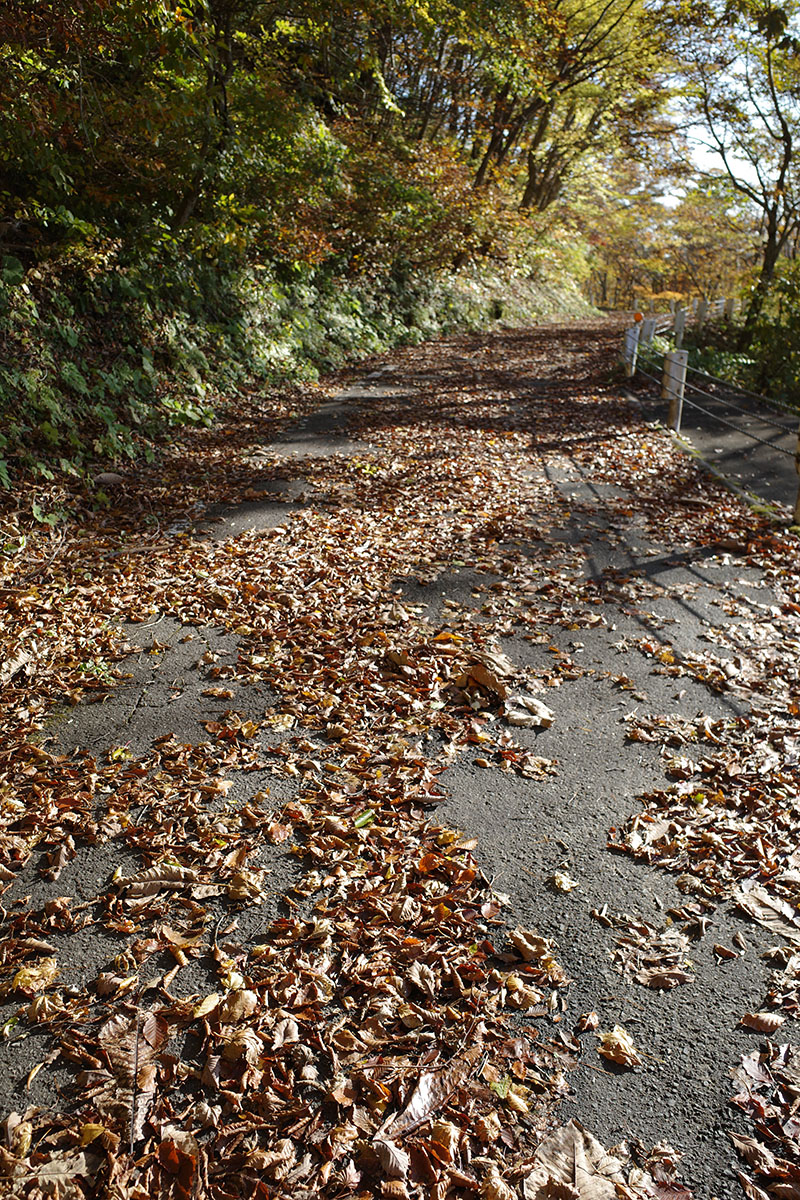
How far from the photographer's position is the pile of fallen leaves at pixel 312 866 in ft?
7.03

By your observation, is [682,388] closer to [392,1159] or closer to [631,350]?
[631,350]

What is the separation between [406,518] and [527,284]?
2289cm

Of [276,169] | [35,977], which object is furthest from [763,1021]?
[276,169]

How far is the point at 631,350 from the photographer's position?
13664mm

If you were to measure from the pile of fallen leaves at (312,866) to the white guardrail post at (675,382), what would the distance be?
498 centimetres

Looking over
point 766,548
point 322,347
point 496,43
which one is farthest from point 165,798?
point 496,43

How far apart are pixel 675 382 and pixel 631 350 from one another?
9.77 feet

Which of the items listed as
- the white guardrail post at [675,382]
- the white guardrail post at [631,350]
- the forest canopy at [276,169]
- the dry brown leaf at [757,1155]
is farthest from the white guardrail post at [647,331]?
the dry brown leaf at [757,1155]

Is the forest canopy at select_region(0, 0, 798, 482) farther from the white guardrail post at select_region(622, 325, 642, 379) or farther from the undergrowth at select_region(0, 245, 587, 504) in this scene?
the white guardrail post at select_region(622, 325, 642, 379)

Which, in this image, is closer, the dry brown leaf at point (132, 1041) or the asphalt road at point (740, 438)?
the dry brown leaf at point (132, 1041)

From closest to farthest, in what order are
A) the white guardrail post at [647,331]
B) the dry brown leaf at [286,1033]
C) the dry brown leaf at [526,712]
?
the dry brown leaf at [286,1033]
the dry brown leaf at [526,712]
the white guardrail post at [647,331]

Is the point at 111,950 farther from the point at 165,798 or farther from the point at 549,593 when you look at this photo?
the point at 549,593

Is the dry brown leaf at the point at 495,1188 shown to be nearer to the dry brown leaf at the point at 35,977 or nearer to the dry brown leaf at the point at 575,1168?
the dry brown leaf at the point at 575,1168

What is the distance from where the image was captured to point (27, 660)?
4375mm
